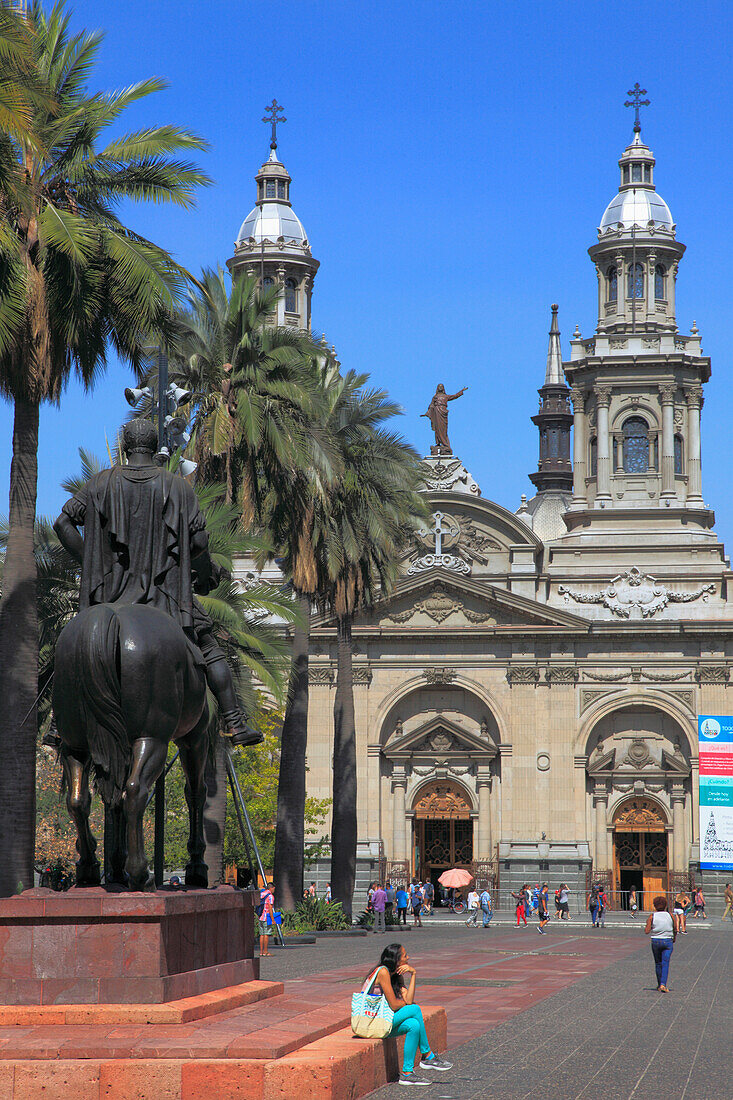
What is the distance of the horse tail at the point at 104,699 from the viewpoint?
960cm

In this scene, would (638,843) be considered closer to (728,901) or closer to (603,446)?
(728,901)

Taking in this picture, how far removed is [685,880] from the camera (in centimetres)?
5953

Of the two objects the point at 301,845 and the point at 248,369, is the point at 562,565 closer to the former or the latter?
the point at 301,845

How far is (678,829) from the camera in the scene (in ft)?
199

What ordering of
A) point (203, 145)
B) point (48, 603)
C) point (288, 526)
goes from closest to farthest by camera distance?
point (203, 145) < point (48, 603) < point (288, 526)

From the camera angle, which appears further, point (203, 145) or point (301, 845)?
point (301, 845)

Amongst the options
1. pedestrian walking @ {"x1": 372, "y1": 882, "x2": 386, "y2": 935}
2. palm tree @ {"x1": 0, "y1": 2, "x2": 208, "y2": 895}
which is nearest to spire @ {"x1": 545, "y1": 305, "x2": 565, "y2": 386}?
pedestrian walking @ {"x1": 372, "y1": 882, "x2": 386, "y2": 935}

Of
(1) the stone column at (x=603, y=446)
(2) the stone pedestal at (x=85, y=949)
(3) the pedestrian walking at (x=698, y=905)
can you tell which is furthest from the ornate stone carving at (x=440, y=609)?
(2) the stone pedestal at (x=85, y=949)

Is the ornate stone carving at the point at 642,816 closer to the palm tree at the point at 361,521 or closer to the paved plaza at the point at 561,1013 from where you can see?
the palm tree at the point at 361,521

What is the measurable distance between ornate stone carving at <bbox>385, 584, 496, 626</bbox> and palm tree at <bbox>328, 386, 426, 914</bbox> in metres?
21.4

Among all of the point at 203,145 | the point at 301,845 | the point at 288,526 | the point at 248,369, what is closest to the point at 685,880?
the point at 301,845

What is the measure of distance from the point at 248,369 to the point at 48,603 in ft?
24.1

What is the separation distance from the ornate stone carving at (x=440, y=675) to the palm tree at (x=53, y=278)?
42.8 metres

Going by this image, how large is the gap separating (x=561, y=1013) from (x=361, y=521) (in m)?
22.8
